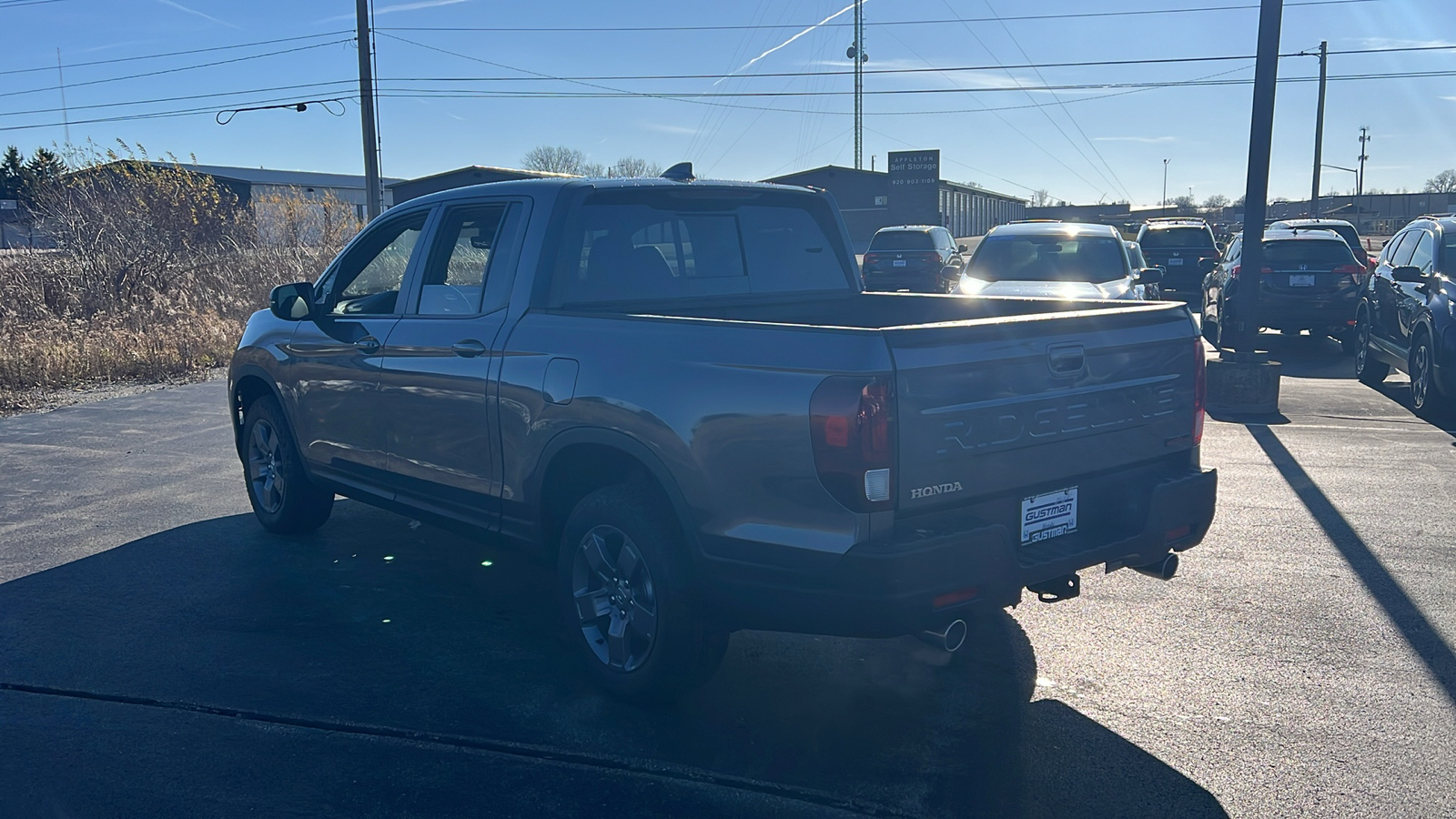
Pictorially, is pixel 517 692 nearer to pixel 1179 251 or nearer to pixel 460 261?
pixel 460 261

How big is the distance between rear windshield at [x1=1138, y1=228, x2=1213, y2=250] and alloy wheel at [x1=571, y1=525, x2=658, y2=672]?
2375cm

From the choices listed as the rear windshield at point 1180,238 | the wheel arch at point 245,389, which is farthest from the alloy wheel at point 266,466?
the rear windshield at point 1180,238

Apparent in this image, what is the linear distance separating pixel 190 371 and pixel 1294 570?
13468 millimetres

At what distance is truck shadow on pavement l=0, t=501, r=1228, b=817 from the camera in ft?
11.8

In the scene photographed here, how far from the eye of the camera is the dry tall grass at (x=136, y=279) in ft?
46.4

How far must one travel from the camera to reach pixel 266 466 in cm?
675

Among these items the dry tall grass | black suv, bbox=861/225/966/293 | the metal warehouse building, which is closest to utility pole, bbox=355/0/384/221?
the dry tall grass

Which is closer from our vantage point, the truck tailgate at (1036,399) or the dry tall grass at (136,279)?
the truck tailgate at (1036,399)

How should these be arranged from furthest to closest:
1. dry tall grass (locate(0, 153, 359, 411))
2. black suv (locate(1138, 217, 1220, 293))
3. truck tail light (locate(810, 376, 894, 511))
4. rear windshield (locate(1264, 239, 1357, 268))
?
black suv (locate(1138, 217, 1220, 293)) < rear windshield (locate(1264, 239, 1357, 268)) < dry tall grass (locate(0, 153, 359, 411)) < truck tail light (locate(810, 376, 894, 511))

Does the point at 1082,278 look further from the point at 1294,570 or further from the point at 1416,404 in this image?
the point at 1294,570

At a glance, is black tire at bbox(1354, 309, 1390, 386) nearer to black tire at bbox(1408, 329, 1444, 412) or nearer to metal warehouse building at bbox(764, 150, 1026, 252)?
black tire at bbox(1408, 329, 1444, 412)

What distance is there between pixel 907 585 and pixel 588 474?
1.55 metres

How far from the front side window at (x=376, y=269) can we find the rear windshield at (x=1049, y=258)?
9.03 m

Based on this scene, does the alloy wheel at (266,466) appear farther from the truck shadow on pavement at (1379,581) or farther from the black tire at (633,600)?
the truck shadow on pavement at (1379,581)
